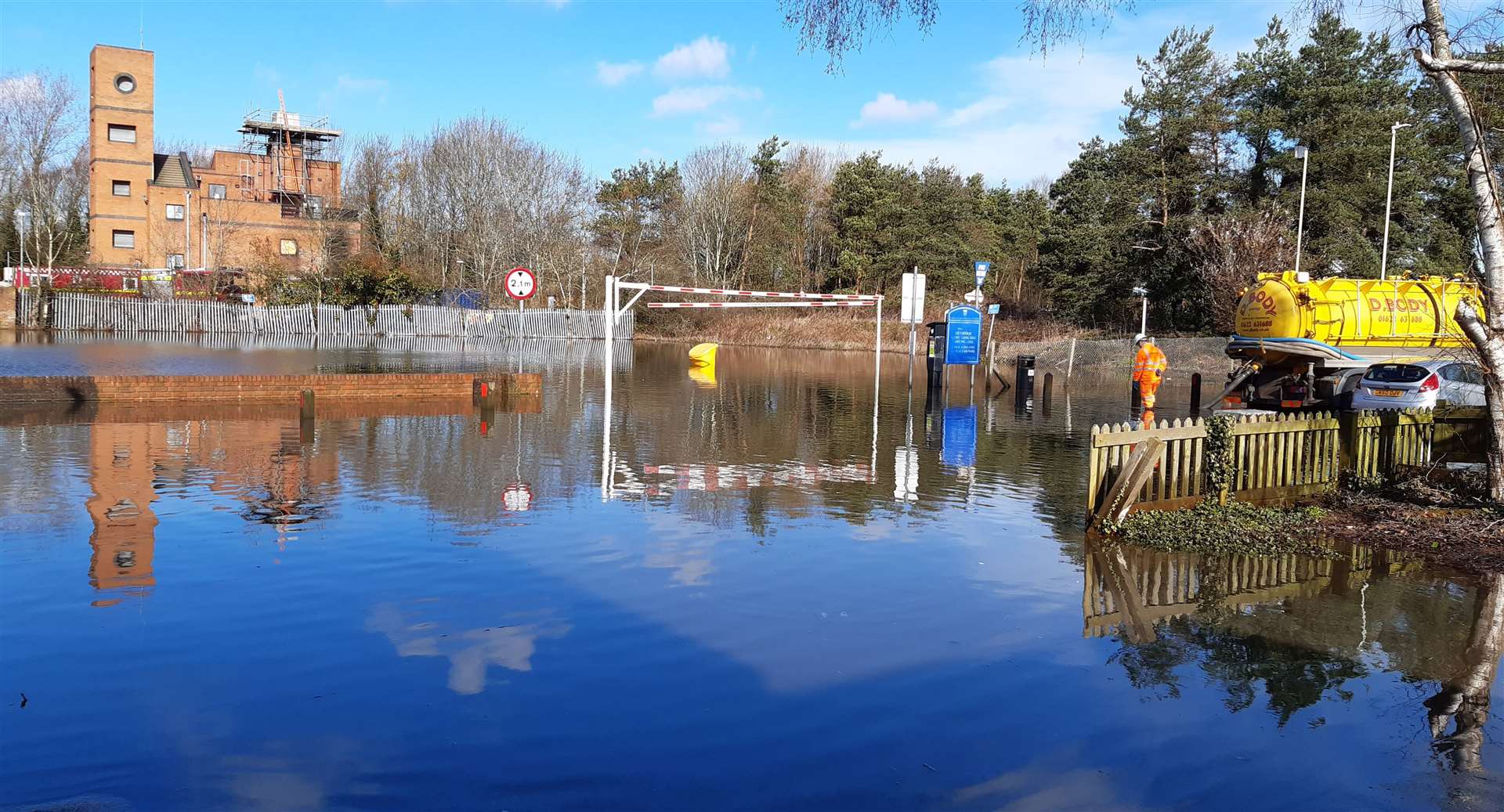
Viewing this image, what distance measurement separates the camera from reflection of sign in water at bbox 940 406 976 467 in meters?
14.1

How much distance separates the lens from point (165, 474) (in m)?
11.3

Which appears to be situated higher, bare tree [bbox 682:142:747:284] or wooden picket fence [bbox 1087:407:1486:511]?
bare tree [bbox 682:142:747:284]

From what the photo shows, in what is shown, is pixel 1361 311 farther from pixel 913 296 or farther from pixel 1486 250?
pixel 1486 250

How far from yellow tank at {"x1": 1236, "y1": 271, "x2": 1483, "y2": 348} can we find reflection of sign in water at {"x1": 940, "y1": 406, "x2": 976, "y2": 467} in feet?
18.2

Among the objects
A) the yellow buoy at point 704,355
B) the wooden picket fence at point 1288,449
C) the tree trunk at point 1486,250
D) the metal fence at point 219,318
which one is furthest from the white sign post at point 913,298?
the metal fence at point 219,318

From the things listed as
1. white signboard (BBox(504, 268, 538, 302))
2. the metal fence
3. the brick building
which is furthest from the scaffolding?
white signboard (BBox(504, 268, 538, 302))

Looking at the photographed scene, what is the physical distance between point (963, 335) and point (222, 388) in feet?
51.2

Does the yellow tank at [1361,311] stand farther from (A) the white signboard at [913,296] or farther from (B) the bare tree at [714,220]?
(B) the bare tree at [714,220]

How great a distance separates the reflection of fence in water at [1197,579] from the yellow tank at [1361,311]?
404 inches

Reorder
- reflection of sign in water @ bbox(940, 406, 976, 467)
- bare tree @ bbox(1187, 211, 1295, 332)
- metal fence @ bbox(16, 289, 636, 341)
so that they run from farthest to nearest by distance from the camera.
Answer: metal fence @ bbox(16, 289, 636, 341) → bare tree @ bbox(1187, 211, 1295, 332) → reflection of sign in water @ bbox(940, 406, 976, 467)

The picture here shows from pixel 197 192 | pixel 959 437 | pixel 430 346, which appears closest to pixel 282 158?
pixel 197 192

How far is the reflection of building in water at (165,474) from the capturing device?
789 cm

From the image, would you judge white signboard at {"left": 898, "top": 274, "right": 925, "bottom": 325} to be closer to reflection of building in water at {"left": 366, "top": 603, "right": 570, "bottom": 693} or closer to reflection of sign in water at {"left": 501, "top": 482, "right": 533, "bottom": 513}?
reflection of sign in water at {"left": 501, "top": 482, "right": 533, "bottom": 513}

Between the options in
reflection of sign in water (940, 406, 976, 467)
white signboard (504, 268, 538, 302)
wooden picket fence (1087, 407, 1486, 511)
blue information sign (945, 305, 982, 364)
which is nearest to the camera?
wooden picket fence (1087, 407, 1486, 511)
